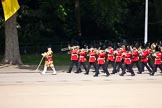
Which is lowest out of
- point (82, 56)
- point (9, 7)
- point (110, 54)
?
point (82, 56)

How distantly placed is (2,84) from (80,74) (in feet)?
16.6

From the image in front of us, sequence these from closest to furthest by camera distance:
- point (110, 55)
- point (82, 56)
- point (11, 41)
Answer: point (82, 56), point (110, 55), point (11, 41)

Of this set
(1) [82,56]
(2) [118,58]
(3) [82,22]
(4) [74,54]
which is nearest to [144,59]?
(2) [118,58]

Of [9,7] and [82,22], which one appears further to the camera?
[82,22]

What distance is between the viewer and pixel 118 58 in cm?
2211

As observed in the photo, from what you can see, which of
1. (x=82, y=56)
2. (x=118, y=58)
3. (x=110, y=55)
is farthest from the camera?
(x=110, y=55)

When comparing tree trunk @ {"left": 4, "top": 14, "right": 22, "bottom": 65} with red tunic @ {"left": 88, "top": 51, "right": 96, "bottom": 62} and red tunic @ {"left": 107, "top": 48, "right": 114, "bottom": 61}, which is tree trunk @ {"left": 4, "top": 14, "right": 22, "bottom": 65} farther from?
red tunic @ {"left": 88, "top": 51, "right": 96, "bottom": 62}

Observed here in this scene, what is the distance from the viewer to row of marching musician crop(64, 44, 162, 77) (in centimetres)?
2144

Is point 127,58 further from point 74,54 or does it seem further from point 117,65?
point 74,54

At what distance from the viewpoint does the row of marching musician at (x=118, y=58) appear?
844 inches

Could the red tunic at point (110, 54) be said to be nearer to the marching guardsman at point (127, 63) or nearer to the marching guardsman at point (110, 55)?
the marching guardsman at point (110, 55)

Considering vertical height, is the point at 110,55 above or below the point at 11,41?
below

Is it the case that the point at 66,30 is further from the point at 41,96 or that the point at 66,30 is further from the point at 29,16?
the point at 41,96

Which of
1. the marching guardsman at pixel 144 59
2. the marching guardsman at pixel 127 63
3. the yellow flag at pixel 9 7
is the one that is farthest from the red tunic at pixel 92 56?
the yellow flag at pixel 9 7
